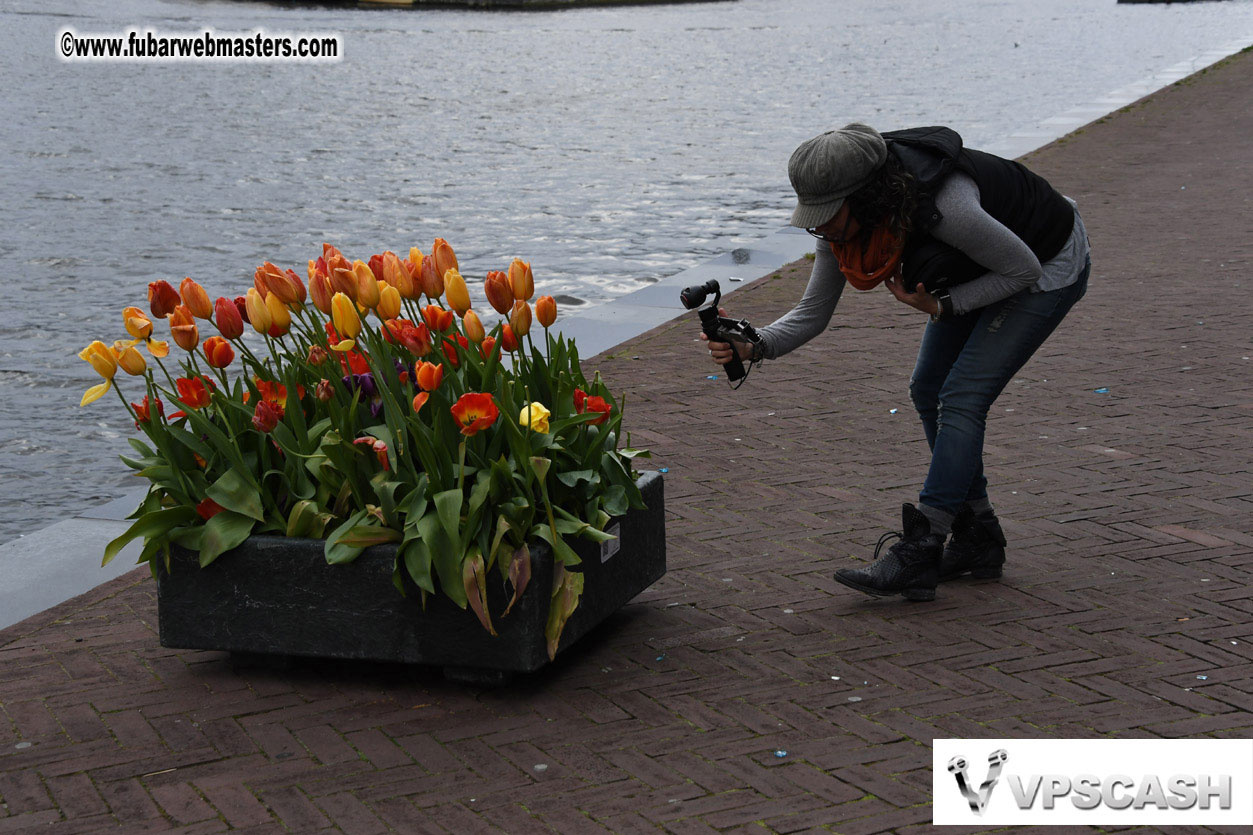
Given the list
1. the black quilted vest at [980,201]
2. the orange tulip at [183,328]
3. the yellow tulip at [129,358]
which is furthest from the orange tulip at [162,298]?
the black quilted vest at [980,201]

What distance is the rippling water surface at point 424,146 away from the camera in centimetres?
880

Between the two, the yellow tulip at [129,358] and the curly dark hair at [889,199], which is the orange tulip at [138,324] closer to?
the yellow tulip at [129,358]

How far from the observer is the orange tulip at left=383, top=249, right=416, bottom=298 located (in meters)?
3.70

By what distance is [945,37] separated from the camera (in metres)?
32.0

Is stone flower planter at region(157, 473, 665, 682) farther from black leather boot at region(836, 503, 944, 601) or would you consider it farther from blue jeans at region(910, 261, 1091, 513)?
blue jeans at region(910, 261, 1091, 513)

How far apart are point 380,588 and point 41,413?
12.0 feet

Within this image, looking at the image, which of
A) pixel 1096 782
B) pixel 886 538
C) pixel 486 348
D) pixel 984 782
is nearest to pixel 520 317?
pixel 486 348

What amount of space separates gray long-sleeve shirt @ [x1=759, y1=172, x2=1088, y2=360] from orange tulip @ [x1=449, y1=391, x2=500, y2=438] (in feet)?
3.25

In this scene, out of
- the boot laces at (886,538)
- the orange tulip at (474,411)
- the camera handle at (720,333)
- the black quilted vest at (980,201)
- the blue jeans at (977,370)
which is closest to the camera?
the orange tulip at (474,411)

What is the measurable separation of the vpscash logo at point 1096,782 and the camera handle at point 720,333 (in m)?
1.19

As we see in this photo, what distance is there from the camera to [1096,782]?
314cm

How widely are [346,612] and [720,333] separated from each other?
1258mm

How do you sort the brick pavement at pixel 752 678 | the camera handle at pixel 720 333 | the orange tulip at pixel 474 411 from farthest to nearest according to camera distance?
1. the camera handle at pixel 720 333
2. the orange tulip at pixel 474 411
3. the brick pavement at pixel 752 678

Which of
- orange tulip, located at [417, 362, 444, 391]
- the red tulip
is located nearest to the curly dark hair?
orange tulip, located at [417, 362, 444, 391]
